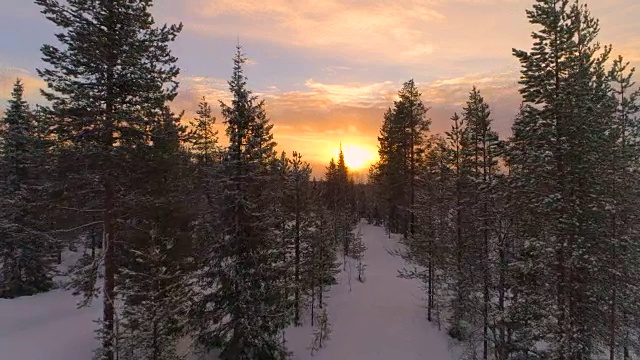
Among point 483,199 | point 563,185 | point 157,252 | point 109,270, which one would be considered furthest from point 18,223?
point 563,185

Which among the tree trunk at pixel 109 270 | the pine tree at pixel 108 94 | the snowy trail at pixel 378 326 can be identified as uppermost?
the pine tree at pixel 108 94

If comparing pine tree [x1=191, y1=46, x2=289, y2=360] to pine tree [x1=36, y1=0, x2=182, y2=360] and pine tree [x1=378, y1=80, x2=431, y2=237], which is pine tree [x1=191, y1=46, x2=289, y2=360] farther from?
pine tree [x1=378, y1=80, x2=431, y2=237]

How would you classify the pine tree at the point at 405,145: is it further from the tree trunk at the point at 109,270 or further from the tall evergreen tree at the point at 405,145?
the tree trunk at the point at 109,270

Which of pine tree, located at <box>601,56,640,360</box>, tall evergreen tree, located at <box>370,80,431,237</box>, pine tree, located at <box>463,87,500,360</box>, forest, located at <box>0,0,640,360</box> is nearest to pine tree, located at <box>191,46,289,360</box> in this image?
forest, located at <box>0,0,640,360</box>

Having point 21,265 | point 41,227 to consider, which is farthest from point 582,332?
point 21,265

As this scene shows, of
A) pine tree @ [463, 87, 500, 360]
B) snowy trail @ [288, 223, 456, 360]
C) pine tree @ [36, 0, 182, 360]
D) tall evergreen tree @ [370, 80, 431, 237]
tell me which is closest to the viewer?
pine tree @ [36, 0, 182, 360]

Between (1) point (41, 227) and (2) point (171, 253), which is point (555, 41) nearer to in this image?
(2) point (171, 253)

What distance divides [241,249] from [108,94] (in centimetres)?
879

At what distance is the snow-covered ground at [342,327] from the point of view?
18844mm

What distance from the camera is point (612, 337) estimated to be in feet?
54.6

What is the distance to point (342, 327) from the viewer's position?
2769 centimetres

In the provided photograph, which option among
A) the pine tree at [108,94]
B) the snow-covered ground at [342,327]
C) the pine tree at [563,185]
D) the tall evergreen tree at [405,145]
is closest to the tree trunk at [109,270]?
the pine tree at [108,94]

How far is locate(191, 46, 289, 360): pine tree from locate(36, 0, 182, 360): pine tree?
4.12 meters

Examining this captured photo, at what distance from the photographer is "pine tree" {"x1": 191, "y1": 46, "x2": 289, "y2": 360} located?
18.4 meters
